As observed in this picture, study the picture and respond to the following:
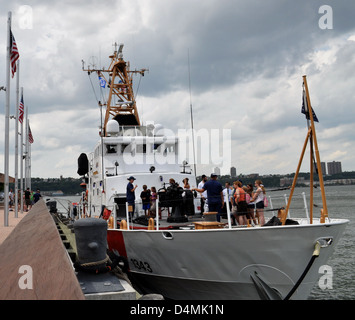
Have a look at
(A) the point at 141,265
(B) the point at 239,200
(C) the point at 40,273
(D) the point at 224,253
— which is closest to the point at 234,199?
(B) the point at 239,200

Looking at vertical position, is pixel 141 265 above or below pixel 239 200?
below

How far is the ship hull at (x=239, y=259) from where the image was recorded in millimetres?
7305

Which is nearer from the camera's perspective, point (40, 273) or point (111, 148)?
point (40, 273)

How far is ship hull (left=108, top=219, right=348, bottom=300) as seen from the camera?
7.30 meters

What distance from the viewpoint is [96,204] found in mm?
15203

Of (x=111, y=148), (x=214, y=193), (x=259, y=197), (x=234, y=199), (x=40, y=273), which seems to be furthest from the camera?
(x=111, y=148)

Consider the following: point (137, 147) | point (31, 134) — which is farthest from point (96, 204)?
point (31, 134)

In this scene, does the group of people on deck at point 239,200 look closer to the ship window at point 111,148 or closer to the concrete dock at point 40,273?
the concrete dock at point 40,273

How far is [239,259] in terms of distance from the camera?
25.4 ft

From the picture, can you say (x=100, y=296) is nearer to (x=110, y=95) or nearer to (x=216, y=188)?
(x=216, y=188)
